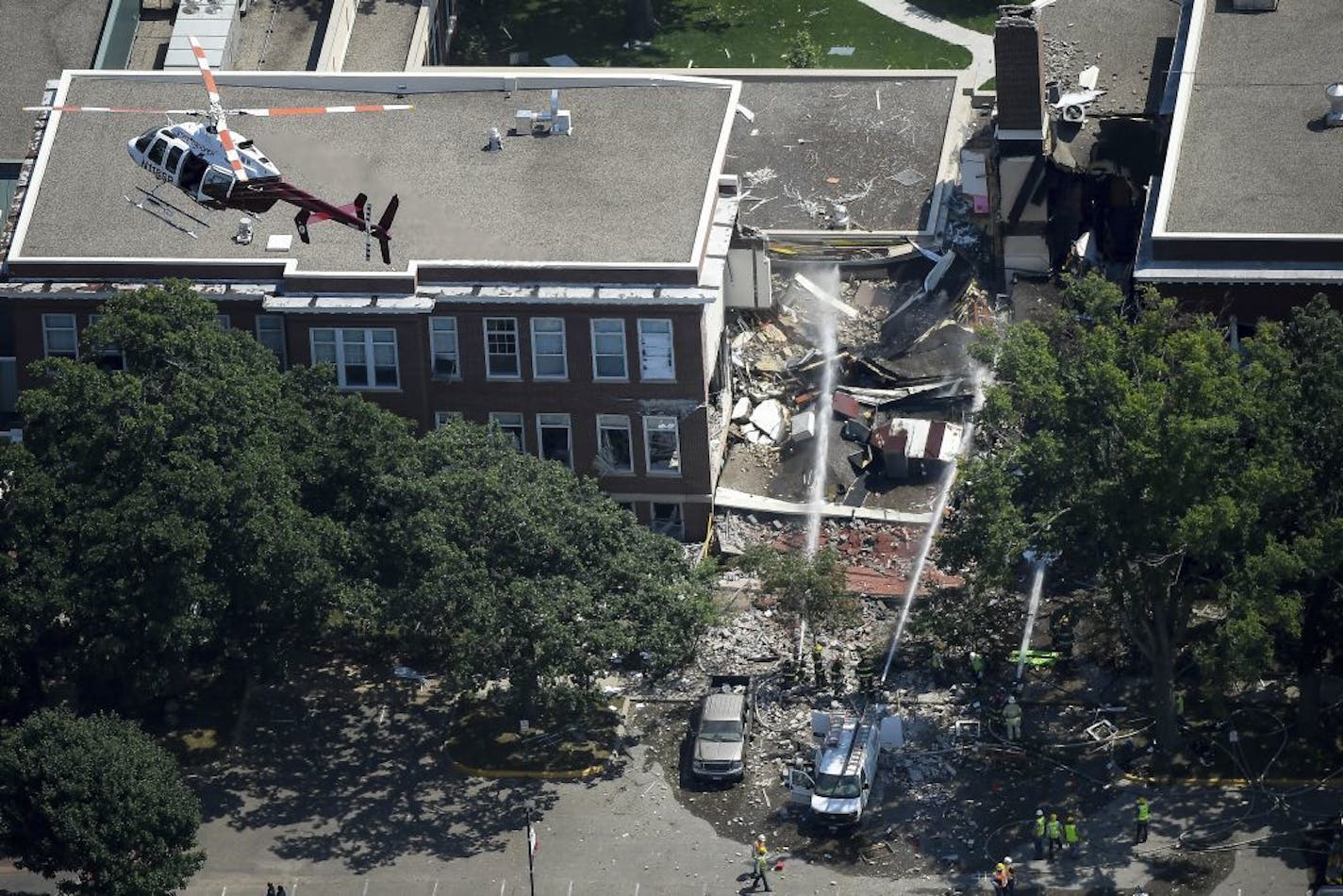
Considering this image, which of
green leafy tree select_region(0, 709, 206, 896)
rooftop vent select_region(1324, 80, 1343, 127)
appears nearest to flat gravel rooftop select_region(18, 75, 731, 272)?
rooftop vent select_region(1324, 80, 1343, 127)

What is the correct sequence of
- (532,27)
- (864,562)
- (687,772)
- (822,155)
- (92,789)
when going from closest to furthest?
(92,789) → (687,772) → (864,562) → (822,155) → (532,27)

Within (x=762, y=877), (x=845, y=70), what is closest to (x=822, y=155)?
(x=845, y=70)

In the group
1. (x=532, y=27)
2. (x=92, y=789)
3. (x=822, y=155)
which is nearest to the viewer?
(x=92, y=789)

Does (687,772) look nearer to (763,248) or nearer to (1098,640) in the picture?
(1098,640)

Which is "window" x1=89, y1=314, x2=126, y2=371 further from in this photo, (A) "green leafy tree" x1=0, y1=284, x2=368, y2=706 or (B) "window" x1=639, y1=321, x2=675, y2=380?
(B) "window" x1=639, y1=321, x2=675, y2=380

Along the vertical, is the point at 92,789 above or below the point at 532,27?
below

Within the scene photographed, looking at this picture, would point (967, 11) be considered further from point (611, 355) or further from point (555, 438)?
point (555, 438)

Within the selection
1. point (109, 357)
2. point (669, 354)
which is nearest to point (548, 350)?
point (669, 354)

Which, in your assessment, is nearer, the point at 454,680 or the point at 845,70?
the point at 454,680
